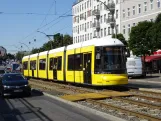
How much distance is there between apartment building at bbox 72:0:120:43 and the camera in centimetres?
8131

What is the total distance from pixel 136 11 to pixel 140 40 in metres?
14.6

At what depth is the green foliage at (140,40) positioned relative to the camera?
5228 cm

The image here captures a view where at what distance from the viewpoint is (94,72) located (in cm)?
2339

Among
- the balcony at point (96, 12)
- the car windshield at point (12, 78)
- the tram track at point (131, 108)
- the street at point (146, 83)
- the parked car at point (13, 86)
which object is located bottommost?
the tram track at point (131, 108)

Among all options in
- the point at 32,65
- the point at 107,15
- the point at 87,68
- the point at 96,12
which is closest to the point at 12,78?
the point at 87,68

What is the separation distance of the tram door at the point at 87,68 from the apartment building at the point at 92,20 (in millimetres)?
51280

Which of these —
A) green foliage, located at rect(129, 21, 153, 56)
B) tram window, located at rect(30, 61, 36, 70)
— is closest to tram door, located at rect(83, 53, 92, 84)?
tram window, located at rect(30, 61, 36, 70)

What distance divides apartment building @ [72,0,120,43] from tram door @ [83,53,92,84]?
5128 centimetres

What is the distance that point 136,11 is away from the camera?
6669 centimetres

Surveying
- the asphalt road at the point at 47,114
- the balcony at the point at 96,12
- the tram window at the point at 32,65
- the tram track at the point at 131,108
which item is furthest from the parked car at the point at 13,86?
the balcony at the point at 96,12

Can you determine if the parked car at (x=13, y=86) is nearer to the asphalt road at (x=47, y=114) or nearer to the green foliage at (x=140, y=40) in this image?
the asphalt road at (x=47, y=114)

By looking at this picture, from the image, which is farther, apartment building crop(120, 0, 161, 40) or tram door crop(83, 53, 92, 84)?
apartment building crop(120, 0, 161, 40)

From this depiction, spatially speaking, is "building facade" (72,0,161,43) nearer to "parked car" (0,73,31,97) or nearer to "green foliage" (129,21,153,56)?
"green foliage" (129,21,153,56)

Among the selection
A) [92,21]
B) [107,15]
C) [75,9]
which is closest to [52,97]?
[107,15]
